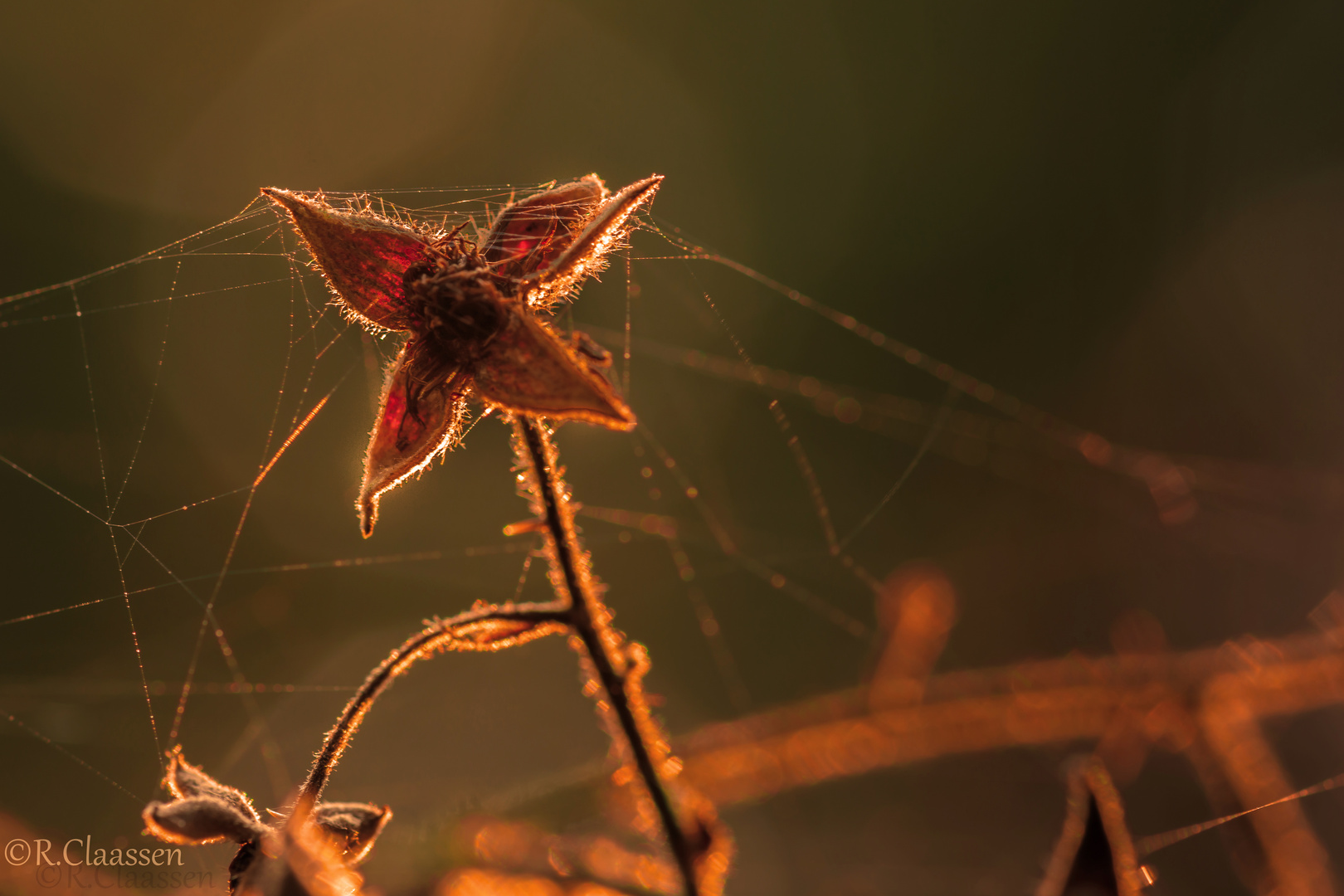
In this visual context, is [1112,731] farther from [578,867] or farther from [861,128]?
[861,128]

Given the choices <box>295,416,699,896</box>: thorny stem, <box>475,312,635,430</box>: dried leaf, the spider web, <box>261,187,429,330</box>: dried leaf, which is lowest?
<box>295,416,699,896</box>: thorny stem

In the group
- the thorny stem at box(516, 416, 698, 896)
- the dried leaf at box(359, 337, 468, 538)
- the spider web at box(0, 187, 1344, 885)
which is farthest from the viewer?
the spider web at box(0, 187, 1344, 885)

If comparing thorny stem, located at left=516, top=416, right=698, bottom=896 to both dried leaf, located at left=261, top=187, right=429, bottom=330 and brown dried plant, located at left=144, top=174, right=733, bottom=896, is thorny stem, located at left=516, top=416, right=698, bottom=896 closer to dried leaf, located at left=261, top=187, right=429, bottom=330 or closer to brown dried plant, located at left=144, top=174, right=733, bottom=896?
brown dried plant, located at left=144, top=174, right=733, bottom=896

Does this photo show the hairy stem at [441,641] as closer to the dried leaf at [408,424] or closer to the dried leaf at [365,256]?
the dried leaf at [408,424]

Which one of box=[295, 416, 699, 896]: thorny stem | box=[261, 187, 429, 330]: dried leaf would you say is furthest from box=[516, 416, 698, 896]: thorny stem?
box=[261, 187, 429, 330]: dried leaf

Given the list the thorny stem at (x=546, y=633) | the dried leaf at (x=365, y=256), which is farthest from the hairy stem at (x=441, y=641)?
the dried leaf at (x=365, y=256)

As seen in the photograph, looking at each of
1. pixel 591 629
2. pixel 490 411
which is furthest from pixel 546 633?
pixel 490 411
